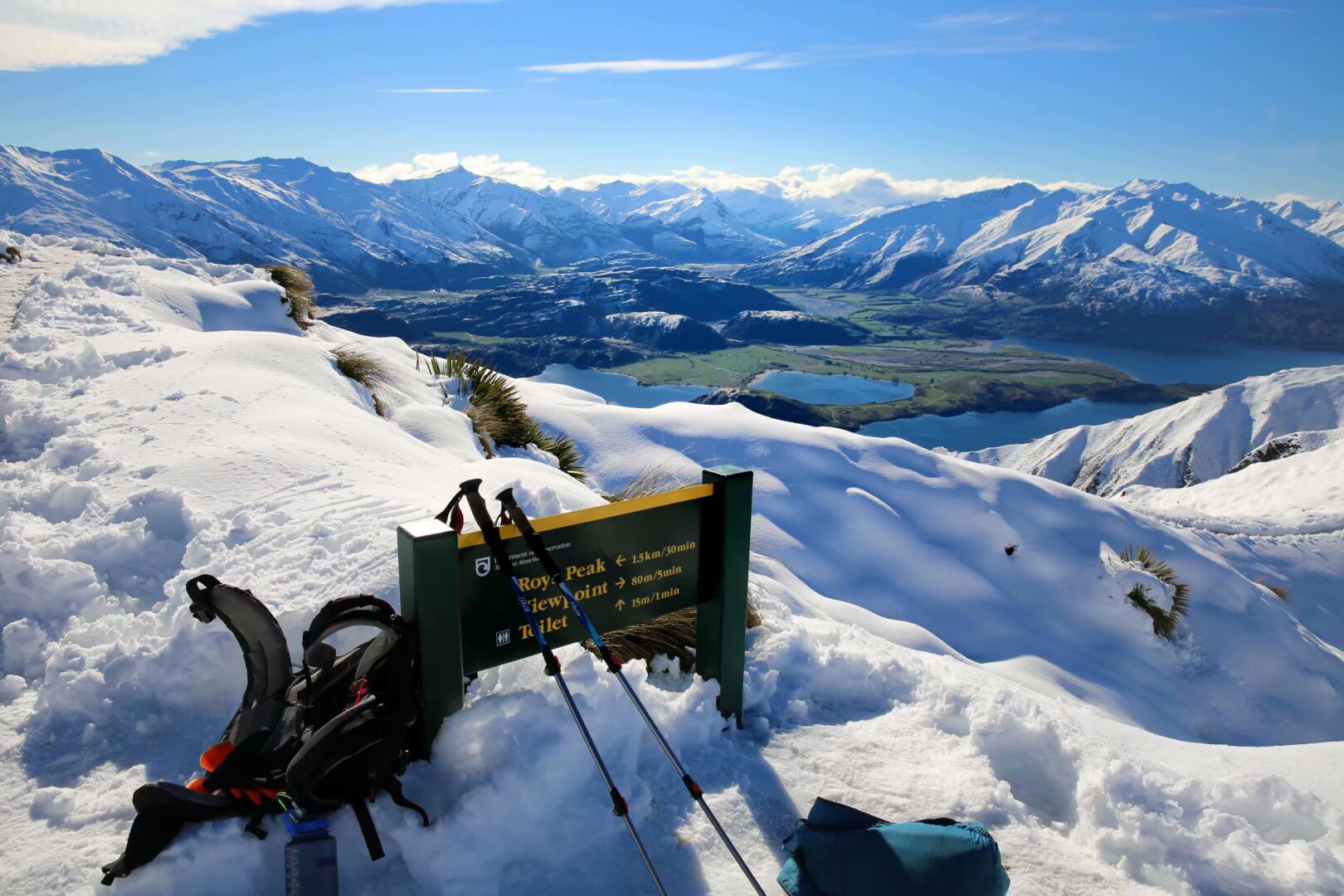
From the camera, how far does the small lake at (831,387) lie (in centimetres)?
13512

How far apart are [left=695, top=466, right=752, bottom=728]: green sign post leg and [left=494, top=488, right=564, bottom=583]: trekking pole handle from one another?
1.01 m

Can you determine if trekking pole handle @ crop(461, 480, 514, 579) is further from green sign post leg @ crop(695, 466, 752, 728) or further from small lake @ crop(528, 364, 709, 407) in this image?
small lake @ crop(528, 364, 709, 407)

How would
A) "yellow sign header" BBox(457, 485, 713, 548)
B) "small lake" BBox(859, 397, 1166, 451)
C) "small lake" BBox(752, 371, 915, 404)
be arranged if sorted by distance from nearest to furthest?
"yellow sign header" BBox(457, 485, 713, 548) → "small lake" BBox(859, 397, 1166, 451) → "small lake" BBox(752, 371, 915, 404)

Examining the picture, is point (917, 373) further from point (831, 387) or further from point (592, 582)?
point (592, 582)

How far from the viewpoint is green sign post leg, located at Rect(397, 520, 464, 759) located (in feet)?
9.87

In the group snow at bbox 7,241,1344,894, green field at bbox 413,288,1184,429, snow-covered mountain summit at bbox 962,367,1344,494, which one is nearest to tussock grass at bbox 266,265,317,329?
snow at bbox 7,241,1344,894

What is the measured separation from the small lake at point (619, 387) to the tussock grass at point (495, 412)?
290 ft

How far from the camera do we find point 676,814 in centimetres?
331

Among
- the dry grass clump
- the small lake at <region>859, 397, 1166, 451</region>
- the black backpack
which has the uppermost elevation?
the dry grass clump

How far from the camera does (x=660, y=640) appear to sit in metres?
4.73

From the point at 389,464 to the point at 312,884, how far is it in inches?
177

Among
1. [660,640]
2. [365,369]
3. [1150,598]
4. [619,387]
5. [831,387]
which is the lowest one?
[831,387]

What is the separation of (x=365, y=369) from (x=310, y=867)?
9.27 metres

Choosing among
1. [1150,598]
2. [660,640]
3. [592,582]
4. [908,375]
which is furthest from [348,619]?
[908,375]
